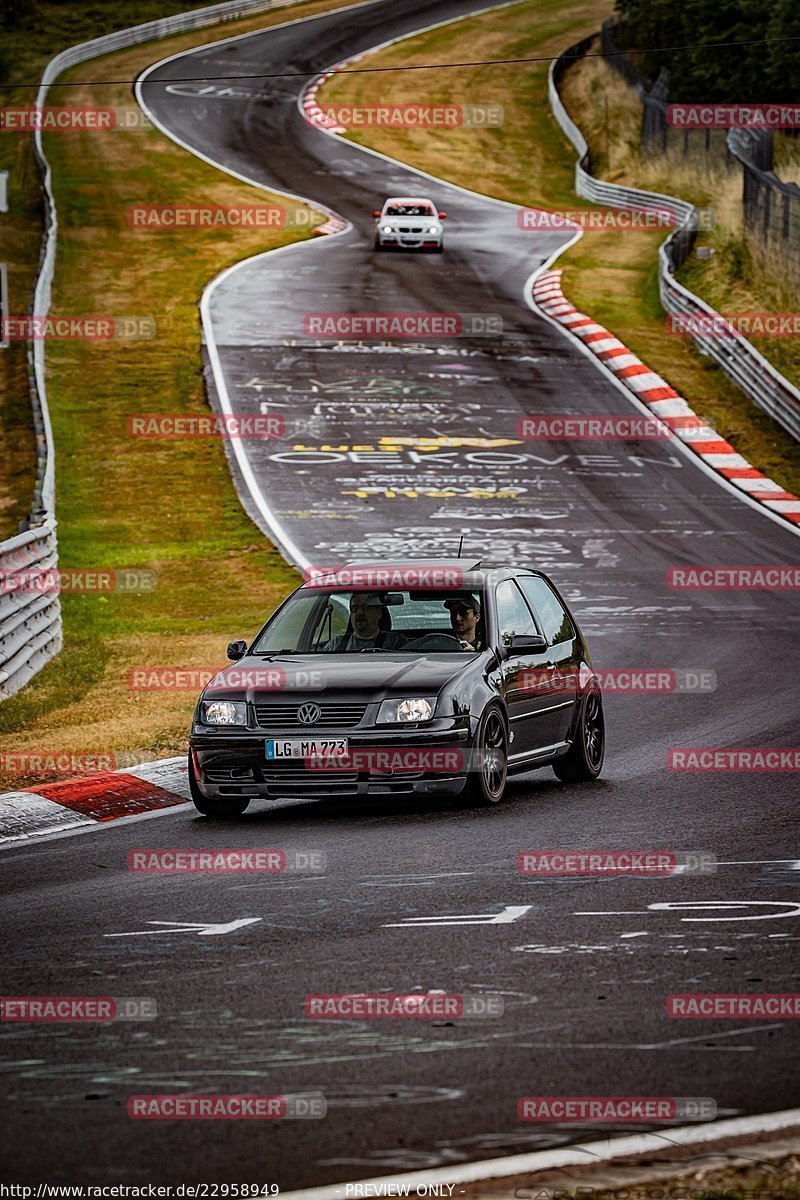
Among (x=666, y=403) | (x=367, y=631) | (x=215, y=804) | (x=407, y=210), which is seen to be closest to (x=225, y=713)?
(x=215, y=804)

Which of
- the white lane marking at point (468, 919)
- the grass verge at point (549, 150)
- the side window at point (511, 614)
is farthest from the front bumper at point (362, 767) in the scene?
the grass verge at point (549, 150)

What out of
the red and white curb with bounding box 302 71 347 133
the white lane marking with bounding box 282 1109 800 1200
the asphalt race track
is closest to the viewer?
the white lane marking with bounding box 282 1109 800 1200

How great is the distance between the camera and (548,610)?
13.3 meters

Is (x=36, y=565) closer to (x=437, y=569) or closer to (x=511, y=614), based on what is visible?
(x=437, y=569)

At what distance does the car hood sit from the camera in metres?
11.2

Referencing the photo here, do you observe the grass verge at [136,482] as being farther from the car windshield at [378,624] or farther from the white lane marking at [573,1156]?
the white lane marking at [573,1156]

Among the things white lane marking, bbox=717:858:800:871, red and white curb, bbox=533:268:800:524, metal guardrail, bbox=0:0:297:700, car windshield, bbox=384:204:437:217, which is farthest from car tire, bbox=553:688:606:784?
car windshield, bbox=384:204:437:217

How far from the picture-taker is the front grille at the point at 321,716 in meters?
11.1

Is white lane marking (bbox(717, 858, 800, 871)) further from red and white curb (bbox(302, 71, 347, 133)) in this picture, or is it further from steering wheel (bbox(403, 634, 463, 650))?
red and white curb (bbox(302, 71, 347, 133))

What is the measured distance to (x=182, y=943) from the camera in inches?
305

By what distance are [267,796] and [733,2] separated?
47.8 meters

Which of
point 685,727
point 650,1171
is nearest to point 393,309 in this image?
point 685,727

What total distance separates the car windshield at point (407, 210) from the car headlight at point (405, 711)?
3934cm

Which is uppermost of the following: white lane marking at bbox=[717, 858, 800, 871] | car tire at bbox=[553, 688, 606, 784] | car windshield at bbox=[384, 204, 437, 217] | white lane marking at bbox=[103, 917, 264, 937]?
white lane marking at bbox=[103, 917, 264, 937]
